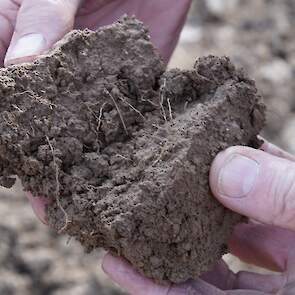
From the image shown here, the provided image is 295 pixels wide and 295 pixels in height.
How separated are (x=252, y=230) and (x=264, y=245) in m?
0.06

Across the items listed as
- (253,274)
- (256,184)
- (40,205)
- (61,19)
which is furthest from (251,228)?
(61,19)

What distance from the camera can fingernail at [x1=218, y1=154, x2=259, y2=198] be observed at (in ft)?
5.48

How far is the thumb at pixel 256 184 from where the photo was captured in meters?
1.64

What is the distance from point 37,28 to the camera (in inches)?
73.9

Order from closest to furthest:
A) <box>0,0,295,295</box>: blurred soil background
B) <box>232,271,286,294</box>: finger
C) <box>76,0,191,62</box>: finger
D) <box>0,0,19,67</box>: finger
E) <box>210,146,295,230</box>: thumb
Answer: <box>210,146,295,230</box>: thumb → <box>232,271,286,294</box>: finger → <box>0,0,19,67</box>: finger → <box>76,0,191,62</box>: finger → <box>0,0,295,295</box>: blurred soil background

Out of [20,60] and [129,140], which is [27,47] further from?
[129,140]

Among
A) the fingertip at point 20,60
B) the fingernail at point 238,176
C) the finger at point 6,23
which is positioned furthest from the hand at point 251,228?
the finger at point 6,23

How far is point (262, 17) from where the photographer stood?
4.39m

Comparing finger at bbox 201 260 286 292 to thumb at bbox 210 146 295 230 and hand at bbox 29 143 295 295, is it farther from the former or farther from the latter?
thumb at bbox 210 146 295 230

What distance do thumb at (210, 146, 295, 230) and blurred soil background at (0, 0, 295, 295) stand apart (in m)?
0.66

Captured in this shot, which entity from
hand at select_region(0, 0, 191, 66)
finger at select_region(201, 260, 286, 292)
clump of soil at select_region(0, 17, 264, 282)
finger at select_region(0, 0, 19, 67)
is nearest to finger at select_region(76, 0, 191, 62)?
hand at select_region(0, 0, 191, 66)

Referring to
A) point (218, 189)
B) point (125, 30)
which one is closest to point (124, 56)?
point (125, 30)

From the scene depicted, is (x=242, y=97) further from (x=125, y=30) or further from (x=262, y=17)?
(x=262, y=17)

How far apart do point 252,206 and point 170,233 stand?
230mm
